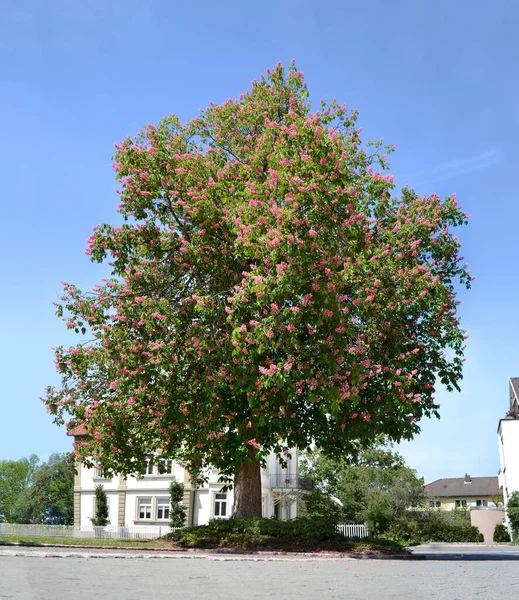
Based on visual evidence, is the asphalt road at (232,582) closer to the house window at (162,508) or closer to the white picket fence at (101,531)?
the white picket fence at (101,531)

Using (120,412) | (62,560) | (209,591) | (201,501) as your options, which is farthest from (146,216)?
(201,501)

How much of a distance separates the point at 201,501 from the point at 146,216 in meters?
32.6

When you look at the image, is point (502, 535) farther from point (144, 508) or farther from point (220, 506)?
point (144, 508)

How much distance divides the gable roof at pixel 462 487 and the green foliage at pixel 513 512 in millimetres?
48761

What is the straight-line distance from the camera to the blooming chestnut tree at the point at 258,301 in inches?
782

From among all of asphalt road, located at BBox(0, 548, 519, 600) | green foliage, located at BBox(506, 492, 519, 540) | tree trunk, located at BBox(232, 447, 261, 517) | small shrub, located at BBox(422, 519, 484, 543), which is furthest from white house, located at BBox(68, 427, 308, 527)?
asphalt road, located at BBox(0, 548, 519, 600)

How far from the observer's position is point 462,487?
108 meters

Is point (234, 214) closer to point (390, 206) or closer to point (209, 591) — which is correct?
point (390, 206)

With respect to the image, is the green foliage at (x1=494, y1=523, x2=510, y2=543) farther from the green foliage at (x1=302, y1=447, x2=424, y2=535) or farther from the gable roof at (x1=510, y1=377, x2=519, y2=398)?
the gable roof at (x1=510, y1=377, x2=519, y2=398)

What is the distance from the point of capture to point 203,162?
951 inches

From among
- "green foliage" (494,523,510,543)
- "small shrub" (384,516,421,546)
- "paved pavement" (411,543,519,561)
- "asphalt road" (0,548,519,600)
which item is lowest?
"green foliage" (494,523,510,543)

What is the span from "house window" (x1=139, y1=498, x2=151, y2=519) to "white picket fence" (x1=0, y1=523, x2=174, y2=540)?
117 cm

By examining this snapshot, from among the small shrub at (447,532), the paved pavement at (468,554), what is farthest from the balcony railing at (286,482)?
the paved pavement at (468,554)

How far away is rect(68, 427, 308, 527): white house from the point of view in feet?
171
